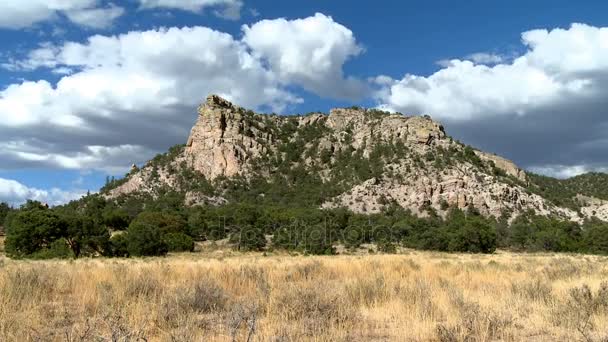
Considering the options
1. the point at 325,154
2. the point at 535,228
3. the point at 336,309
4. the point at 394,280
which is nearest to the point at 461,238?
the point at 535,228

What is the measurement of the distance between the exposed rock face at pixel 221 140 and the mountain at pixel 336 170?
267 millimetres

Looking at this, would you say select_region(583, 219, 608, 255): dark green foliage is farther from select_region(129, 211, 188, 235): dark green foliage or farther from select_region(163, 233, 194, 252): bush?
select_region(129, 211, 188, 235): dark green foliage

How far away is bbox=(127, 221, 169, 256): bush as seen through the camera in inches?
1885

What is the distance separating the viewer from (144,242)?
159ft

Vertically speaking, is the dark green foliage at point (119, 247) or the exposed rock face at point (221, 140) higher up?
the exposed rock face at point (221, 140)

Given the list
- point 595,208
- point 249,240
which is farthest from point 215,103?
point 595,208

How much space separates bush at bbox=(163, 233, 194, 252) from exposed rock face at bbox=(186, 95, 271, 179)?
208ft

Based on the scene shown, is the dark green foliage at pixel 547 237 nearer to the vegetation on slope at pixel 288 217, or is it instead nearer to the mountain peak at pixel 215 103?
the vegetation on slope at pixel 288 217

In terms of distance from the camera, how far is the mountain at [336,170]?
111 m

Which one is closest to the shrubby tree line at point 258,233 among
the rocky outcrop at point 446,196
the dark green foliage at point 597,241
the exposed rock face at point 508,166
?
the dark green foliage at point 597,241

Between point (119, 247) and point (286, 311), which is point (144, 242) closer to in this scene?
point (119, 247)

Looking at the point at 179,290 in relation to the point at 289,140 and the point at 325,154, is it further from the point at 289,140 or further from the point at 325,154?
the point at 289,140

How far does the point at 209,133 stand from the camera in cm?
13012

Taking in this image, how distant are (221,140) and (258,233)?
64.4 m
